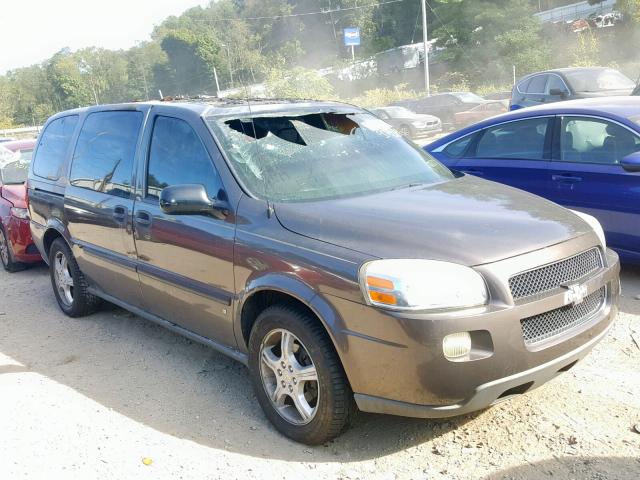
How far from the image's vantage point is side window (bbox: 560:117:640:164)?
17.0 feet

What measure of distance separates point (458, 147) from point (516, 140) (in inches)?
25.0

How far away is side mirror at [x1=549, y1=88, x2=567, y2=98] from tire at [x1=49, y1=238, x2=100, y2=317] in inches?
365

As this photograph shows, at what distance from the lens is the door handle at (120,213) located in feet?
14.5

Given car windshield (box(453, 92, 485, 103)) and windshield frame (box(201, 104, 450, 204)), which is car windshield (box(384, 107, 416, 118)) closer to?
car windshield (box(453, 92, 485, 103))

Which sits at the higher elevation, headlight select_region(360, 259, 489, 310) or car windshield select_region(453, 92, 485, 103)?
headlight select_region(360, 259, 489, 310)

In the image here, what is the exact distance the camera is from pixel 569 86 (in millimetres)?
11680

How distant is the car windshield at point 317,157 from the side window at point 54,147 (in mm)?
2296

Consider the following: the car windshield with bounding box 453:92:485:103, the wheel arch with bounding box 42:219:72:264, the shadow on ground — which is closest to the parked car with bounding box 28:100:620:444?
the shadow on ground

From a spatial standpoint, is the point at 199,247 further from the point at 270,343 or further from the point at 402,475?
the point at 402,475

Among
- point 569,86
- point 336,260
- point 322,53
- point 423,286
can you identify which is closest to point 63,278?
point 336,260

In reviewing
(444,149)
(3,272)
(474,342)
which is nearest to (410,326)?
(474,342)

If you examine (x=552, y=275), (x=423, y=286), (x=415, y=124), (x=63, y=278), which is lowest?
(x=415, y=124)

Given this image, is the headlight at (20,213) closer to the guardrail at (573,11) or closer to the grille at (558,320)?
the grille at (558,320)

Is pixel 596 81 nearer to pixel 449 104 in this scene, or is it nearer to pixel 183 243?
pixel 183 243
